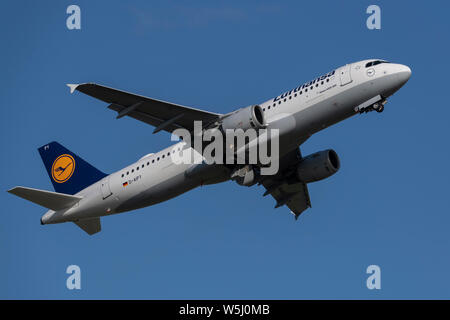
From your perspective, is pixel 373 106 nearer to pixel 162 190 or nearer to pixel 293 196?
pixel 293 196

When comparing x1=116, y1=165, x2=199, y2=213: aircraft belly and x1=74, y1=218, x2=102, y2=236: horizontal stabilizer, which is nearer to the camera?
x1=116, y1=165, x2=199, y2=213: aircraft belly

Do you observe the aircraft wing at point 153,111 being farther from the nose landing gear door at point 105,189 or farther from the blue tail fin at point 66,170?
the blue tail fin at point 66,170

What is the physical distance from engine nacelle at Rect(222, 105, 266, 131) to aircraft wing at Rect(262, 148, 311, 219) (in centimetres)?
700

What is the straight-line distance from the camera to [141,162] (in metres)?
46.7

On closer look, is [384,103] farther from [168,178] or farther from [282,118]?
[168,178]

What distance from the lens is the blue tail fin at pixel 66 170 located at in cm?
4906

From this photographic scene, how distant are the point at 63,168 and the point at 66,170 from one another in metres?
0.28

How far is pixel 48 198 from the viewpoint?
47.1m

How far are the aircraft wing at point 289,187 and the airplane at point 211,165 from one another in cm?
6

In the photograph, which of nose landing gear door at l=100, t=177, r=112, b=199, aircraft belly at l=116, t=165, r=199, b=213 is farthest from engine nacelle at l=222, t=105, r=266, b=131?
nose landing gear door at l=100, t=177, r=112, b=199

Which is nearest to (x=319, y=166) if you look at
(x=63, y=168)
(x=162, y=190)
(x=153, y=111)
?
(x=162, y=190)

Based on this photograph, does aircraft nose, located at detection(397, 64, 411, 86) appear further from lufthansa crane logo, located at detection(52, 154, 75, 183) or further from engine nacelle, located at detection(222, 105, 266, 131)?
lufthansa crane logo, located at detection(52, 154, 75, 183)

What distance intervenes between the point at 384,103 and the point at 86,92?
51.5 feet

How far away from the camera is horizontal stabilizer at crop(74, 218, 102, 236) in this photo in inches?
1953
